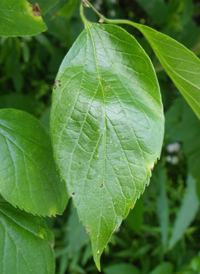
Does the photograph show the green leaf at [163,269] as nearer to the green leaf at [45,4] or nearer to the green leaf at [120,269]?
the green leaf at [120,269]

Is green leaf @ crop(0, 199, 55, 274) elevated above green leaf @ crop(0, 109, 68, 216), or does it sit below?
below

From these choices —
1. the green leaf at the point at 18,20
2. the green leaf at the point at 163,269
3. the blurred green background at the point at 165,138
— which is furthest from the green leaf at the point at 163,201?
the green leaf at the point at 18,20

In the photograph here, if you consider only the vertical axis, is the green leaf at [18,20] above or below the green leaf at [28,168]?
above

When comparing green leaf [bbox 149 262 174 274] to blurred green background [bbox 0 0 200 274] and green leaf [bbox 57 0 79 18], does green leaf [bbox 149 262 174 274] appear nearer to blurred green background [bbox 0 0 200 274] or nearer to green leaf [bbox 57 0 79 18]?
blurred green background [bbox 0 0 200 274]

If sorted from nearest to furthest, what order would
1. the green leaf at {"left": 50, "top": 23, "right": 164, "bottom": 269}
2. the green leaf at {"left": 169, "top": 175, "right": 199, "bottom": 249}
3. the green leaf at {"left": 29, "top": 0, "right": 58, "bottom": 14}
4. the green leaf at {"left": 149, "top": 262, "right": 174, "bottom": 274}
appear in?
the green leaf at {"left": 50, "top": 23, "right": 164, "bottom": 269}
the green leaf at {"left": 29, "top": 0, "right": 58, "bottom": 14}
the green leaf at {"left": 169, "top": 175, "right": 199, "bottom": 249}
the green leaf at {"left": 149, "top": 262, "right": 174, "bottom": 274}

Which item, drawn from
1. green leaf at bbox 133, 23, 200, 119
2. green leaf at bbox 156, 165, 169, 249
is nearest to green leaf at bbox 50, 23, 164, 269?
green leaf at bbox 133, 23, 200, 119

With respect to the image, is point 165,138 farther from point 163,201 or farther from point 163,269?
point 163,269
